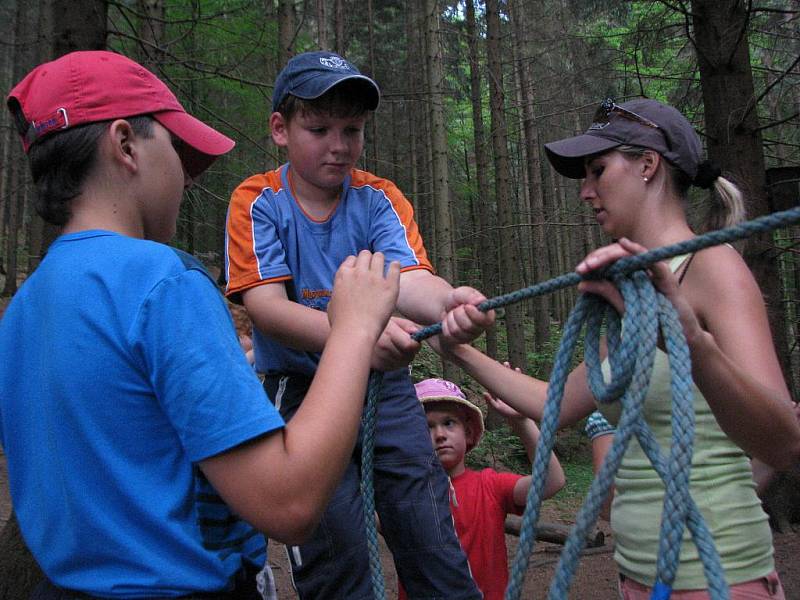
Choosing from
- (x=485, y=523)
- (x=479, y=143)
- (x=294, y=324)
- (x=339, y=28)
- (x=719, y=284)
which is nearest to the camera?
(x=719, y=284)

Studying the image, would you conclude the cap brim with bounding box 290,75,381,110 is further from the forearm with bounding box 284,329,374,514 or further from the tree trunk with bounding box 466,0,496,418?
the tree trunk with bounding box 466,0,496,418

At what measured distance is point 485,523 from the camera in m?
3.18

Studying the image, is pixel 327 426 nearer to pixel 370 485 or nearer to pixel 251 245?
pixel 370 485

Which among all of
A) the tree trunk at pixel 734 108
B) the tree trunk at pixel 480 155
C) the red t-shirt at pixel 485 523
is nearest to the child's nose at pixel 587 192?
the red t-shirt at pixel 485 523

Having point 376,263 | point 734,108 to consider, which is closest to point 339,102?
point 376,263

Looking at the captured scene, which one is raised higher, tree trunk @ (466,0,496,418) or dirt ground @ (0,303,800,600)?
tree trunk @ (466,0,496,418)

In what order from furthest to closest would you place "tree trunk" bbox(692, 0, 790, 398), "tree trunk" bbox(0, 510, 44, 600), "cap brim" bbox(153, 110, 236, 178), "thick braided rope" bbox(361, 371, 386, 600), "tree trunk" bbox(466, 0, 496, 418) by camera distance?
1. "tree trunk" bbox(466, 0, 496, 418)
2. "tree trunk" bbox(692, 0, 790, 398)
3. "tree trunk" bbox(0, 510, 44, 600)
4. "thick braided rope" bbox(361, 371, 386, 600)
5. "cap brim" bbox(153, 110, 236, 178)

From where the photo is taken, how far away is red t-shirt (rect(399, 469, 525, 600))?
313cm

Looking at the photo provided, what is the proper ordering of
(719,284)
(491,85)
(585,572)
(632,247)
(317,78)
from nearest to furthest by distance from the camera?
(632,247), (719,284), (317,78), (585,572), (491,85)

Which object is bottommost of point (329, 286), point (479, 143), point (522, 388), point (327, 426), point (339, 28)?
point (522, 388)

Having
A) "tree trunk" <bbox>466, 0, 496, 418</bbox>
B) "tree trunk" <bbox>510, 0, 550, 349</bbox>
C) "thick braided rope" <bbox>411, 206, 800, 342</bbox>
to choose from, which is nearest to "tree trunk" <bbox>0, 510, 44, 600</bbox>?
"thick braided rope" <bbox>411, 206, 800, 342</bbox>

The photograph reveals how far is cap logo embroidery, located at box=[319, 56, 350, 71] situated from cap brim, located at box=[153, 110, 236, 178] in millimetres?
791

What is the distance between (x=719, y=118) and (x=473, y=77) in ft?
37.2

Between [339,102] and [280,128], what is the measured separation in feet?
0.95
